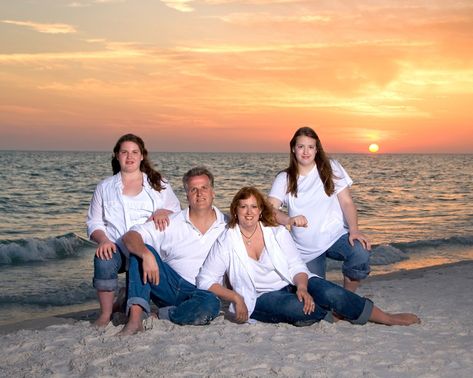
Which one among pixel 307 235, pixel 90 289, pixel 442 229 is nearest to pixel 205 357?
pixel 307 235

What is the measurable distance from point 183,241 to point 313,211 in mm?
1197

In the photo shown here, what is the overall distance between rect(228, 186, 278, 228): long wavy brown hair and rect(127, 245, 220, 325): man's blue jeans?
600 millimetres

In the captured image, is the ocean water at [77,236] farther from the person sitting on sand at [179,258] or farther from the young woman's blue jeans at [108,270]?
the person sitting on sand at [179,258]

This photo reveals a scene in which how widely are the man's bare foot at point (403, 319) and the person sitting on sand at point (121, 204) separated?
194 centimetres

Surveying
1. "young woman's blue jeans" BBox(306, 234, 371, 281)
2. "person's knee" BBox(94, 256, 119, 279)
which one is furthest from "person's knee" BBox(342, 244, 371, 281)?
"person's knee" BBox(94, 256, 119, 279)

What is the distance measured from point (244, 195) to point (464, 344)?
1926 millimetres

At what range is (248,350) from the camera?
4.44 meters

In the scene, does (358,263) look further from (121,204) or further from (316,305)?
(121,204)

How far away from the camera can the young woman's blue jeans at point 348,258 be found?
17.7ft

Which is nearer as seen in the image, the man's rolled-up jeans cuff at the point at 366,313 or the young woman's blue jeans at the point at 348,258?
the man's rolled-up jeans cuff at the point at 366,313

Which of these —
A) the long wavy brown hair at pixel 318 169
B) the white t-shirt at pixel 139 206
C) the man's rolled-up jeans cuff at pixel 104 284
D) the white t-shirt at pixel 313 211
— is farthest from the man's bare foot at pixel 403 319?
the man's rolled-up jeans cuff at pixel 104 284

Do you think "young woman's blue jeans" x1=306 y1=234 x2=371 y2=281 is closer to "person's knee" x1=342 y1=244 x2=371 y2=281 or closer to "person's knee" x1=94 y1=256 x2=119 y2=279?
"person's knee" x1=342 y1=244 x2=371 y2=281

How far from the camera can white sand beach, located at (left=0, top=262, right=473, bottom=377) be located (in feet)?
13.3

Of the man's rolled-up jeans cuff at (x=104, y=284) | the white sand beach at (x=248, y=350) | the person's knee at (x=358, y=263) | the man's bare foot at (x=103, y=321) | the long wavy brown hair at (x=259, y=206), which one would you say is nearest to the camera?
the white sand beach at (x=248, y=350)
